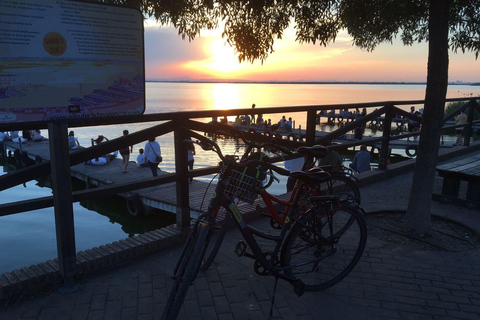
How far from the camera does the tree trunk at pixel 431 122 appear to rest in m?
4.22

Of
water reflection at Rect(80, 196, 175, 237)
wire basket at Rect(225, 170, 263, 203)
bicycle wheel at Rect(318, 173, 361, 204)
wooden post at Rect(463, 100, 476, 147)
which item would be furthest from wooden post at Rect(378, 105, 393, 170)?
water reflection at Rect(80, 196, 175, 237)

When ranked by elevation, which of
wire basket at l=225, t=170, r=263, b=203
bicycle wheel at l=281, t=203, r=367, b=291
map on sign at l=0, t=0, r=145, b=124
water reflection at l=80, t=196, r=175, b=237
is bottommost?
water reflection at l=80, t=196, r=175, b=237

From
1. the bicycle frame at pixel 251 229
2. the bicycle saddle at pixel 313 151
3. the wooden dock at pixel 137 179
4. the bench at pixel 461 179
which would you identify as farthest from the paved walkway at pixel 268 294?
the bench at pixel 461 179

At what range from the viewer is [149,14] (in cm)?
422

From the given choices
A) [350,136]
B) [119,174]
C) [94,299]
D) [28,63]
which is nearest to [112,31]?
[28,63]

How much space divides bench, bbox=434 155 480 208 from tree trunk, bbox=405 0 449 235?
4.03 feet

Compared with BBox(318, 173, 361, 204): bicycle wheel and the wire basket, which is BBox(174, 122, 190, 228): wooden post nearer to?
the wire basket

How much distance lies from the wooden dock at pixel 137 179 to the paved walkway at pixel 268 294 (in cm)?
154

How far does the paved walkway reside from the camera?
117 inches

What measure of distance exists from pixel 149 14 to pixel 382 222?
3724mm

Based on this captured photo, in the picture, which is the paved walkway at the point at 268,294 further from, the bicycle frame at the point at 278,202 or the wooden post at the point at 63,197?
the bicycle frame at the point at 278,202

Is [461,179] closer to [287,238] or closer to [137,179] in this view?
[287,238]

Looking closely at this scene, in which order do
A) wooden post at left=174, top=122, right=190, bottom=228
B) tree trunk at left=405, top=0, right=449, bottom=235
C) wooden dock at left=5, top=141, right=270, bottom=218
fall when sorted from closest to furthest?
wooden post at left=174, top=122, right=190, bottom=228 < tree trunk at left=405, top=0, right=449, bottom=235 < wooden dock at left=5, top=141, right=270, bottom=218

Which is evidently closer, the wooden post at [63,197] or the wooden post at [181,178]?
the wooden post at [63,197]
